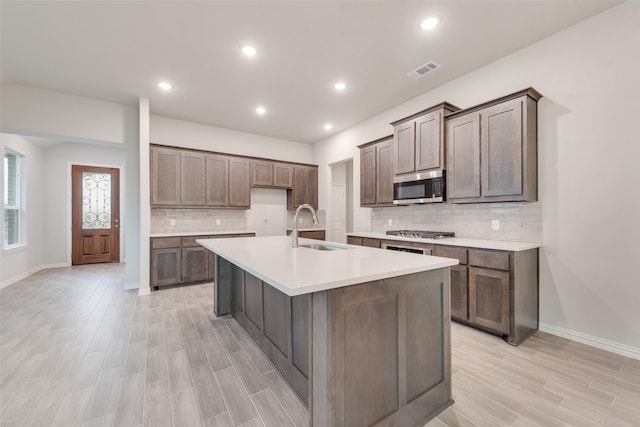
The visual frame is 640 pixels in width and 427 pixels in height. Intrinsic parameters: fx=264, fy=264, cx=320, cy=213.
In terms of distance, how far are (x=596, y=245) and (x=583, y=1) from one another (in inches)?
82.7

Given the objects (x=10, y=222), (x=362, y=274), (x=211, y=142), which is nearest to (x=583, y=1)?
(x=362, y=274)

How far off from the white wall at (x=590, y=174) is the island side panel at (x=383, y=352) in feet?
5.96

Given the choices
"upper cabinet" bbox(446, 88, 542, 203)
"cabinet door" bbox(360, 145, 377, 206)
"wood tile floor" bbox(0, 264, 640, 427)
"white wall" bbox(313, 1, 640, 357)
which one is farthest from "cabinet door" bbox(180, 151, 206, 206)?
"white wall" bbox(313, 1, 640, 357)

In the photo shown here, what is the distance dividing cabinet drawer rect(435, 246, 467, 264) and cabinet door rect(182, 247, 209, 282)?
3.60 metres

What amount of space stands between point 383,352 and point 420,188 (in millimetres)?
2585

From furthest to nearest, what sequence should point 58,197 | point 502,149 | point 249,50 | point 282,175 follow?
point 58,197 < point 282,175 < point 249,50 < point 502,149

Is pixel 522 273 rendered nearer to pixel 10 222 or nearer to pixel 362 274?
pixel 362 274

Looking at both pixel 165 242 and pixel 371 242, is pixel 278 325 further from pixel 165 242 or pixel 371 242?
pixel 165 242

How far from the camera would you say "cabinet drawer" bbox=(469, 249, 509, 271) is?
2.41 meters

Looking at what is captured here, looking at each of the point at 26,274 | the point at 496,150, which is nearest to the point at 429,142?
the point at 496,150

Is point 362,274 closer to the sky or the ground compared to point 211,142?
closer to the ground

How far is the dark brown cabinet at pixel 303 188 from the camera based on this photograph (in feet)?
19.7

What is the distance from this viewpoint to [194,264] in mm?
4457

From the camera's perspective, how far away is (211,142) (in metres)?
5.25
